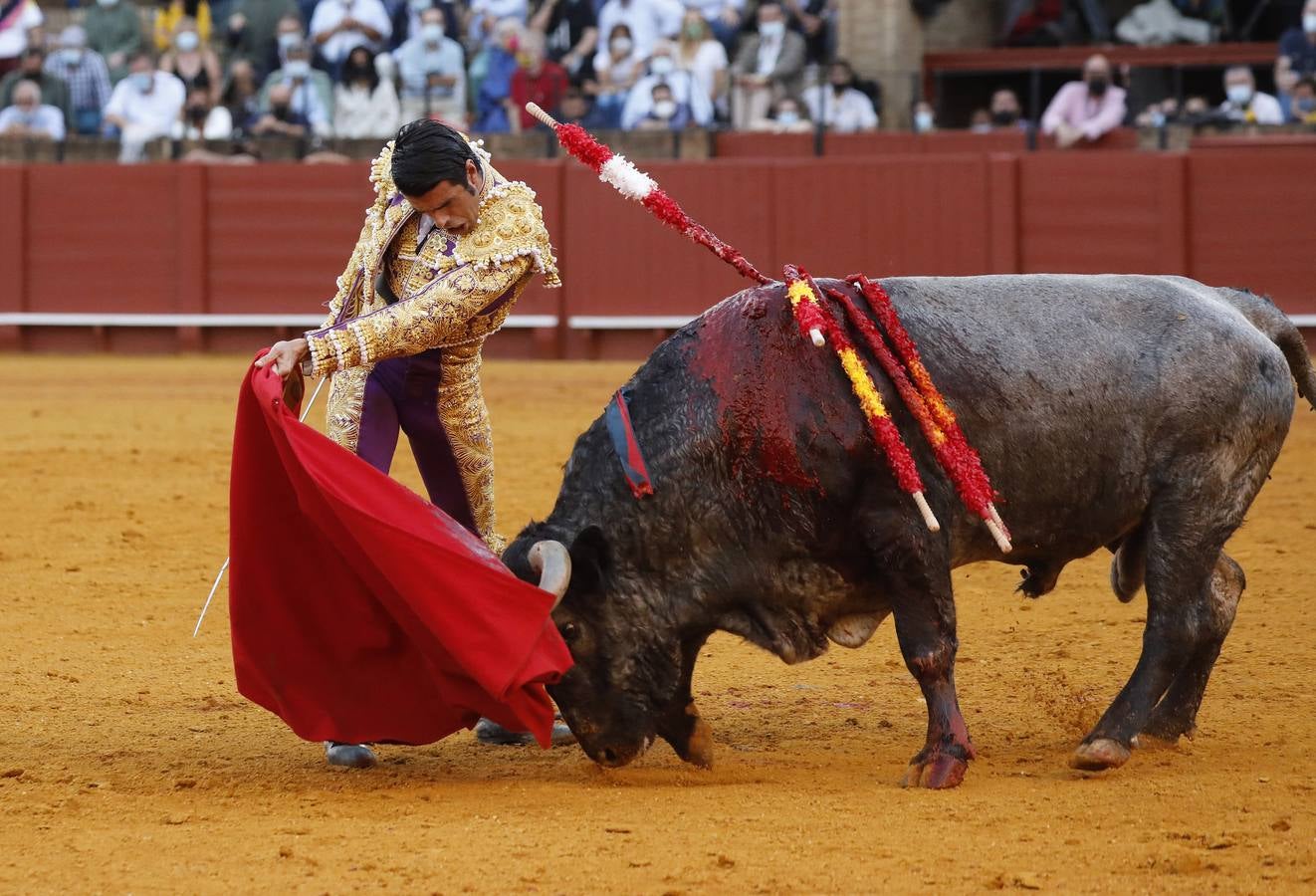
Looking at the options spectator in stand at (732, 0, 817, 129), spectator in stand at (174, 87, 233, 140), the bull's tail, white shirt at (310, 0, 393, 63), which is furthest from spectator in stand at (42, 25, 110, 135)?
the bull's tail

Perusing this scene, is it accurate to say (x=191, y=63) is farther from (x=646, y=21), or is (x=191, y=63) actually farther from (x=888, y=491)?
(x=888, y=491)

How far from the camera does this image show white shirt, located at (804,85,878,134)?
1347cm

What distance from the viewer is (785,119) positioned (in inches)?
531

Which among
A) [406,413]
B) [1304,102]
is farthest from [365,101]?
[406,413]

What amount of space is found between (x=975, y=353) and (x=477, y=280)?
1.09m

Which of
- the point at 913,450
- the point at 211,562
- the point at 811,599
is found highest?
the point at 913,450

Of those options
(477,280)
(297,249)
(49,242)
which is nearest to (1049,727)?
(477,280)

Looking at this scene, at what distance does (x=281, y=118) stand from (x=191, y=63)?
3.56 feet

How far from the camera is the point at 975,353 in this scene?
4066 millimetres

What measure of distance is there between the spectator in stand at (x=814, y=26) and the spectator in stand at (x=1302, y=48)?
323cm

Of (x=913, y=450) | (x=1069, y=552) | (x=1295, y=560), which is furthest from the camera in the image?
(x=1295, y=560)

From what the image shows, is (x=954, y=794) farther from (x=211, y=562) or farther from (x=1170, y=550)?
(x=211, y=562)

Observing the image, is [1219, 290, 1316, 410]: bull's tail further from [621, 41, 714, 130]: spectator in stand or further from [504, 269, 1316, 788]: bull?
[621, 41, 714, 130]: spectator in stand

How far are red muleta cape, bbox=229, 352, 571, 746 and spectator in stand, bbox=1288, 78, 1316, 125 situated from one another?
9.68 meters
